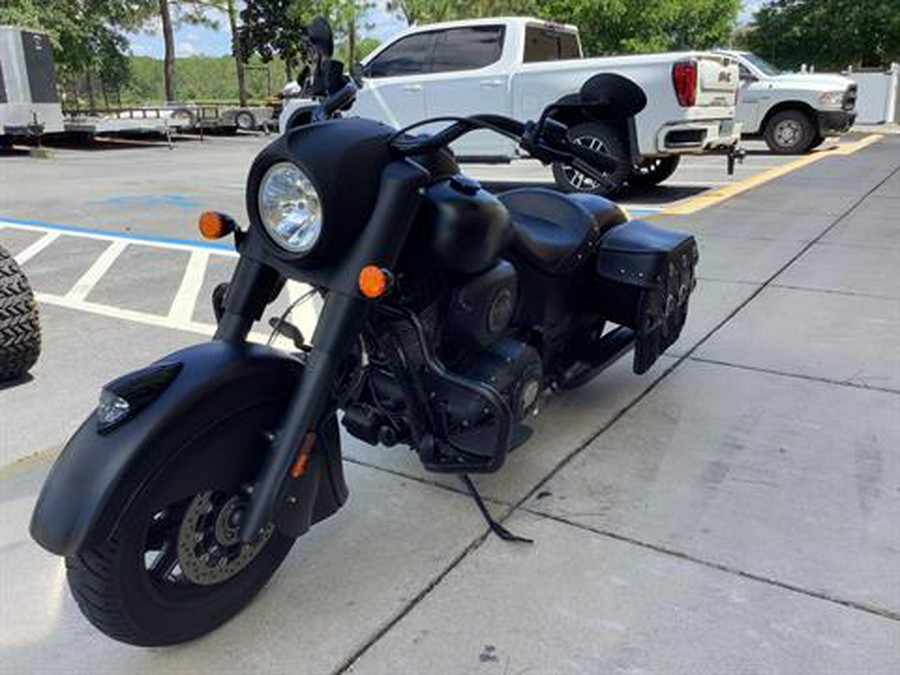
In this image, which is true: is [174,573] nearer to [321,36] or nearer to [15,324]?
[321,36]

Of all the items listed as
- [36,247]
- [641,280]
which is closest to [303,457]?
[641,280]

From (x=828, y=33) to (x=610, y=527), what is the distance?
3879 centimetres

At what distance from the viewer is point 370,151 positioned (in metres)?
2.13

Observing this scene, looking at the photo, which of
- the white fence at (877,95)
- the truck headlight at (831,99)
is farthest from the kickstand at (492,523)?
the white fence at (877,95)

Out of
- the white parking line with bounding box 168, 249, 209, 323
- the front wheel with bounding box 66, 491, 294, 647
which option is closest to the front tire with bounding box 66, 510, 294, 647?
the front wheel with bounding box 66, 491, 294, 647

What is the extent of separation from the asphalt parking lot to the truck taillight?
13.1 feet

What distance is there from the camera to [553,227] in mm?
3201

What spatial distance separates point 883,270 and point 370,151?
503 cm

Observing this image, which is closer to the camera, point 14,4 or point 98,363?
point 98,363

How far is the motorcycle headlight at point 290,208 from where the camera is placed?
2096 millimetres

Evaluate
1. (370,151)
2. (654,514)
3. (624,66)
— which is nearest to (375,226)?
(370,151)

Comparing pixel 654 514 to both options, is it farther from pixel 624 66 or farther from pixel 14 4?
pixel 14 4

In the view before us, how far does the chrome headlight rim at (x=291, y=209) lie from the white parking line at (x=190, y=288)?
287cm

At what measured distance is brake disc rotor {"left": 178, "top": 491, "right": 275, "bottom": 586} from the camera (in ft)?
6.80
